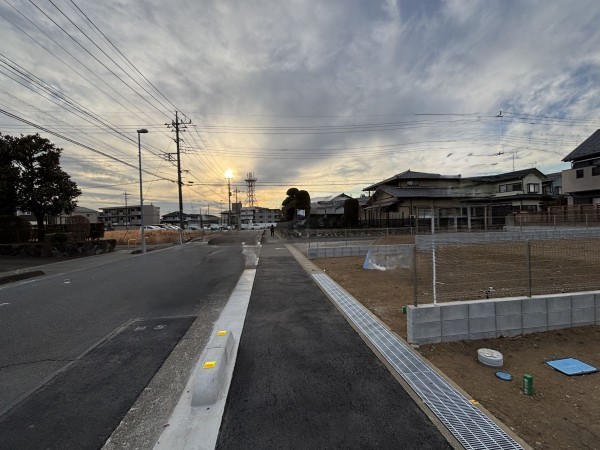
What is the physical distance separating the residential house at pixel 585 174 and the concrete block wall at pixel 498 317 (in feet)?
109

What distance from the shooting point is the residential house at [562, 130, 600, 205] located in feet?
93.0

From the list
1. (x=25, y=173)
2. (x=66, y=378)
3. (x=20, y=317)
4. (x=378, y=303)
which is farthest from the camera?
(x=25, y=173)

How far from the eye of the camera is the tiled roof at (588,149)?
1119 inches

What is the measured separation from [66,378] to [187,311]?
288cm

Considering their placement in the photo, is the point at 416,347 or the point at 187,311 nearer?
the point at 416,347

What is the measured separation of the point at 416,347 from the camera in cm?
452

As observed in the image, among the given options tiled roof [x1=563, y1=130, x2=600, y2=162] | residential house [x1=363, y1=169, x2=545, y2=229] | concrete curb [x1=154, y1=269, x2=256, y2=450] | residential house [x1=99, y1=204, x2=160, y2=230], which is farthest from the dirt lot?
residential house [x1=99, y1=204, x2=160, y2=230]

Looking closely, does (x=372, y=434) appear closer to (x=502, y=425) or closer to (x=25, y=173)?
(x=502, y=425)

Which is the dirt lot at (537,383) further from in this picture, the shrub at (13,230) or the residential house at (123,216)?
the residential house at (123,216)

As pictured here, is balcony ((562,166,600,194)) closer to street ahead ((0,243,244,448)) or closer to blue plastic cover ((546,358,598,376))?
blue plastic cover ((546,358,598,376))

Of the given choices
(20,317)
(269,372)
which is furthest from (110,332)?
(269,372)

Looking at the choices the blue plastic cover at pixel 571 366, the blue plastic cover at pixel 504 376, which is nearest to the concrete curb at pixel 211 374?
the blue plastic cover at pixel 504 376

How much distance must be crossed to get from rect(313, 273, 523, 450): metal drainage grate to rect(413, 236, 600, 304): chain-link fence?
35.1 inches

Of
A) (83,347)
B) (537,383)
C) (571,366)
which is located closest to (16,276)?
(83,347)
